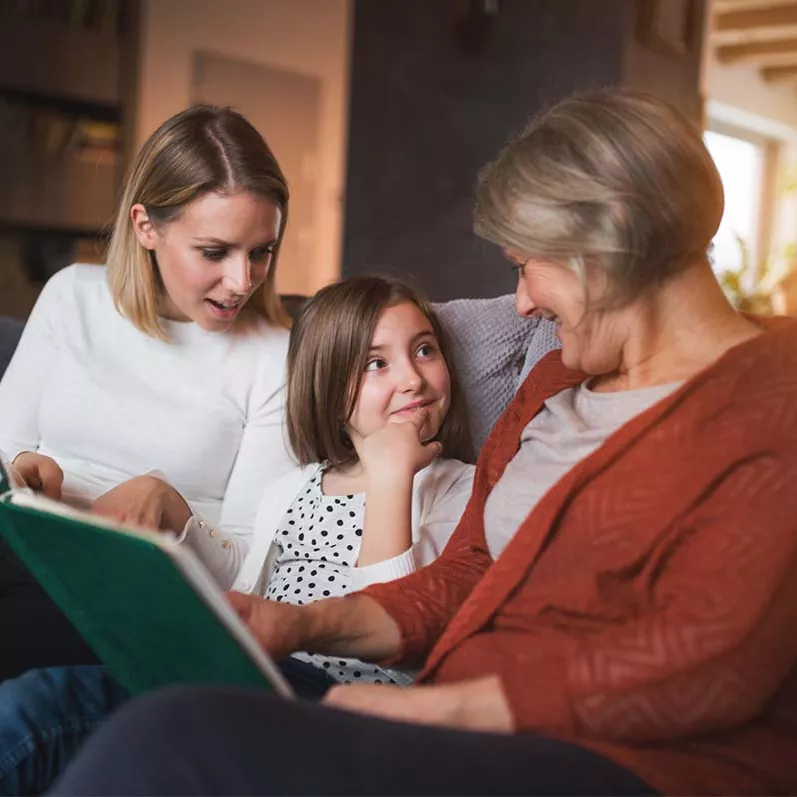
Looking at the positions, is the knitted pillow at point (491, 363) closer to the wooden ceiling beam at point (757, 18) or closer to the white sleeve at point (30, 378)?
the white sleeve at point (30, 378)

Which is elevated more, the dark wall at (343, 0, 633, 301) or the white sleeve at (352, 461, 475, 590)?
the dark wall at (343, 0, 633, 301)

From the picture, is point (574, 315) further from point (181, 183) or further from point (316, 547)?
point (181, 183)

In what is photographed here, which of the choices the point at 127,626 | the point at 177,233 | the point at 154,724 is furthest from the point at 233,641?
the point at 177,233

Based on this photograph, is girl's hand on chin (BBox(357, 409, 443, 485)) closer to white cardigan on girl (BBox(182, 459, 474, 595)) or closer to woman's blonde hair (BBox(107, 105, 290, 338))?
white cardigan on girl (BBox(182, 459, 474, 595))

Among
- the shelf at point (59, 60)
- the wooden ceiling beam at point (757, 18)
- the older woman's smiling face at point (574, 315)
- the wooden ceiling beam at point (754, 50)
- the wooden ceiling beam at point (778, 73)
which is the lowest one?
the older woman's smiling face at point (574, 315)

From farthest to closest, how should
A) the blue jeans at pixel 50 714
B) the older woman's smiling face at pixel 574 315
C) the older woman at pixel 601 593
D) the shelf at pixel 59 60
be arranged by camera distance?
the shelf at pixel 59 60 → the blue jeans at pixel 50 714 → the older woman's smiling face at pixel 574 315 → the older woman at pixel 601 593

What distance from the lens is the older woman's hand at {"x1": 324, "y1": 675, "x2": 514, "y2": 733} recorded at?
89cm

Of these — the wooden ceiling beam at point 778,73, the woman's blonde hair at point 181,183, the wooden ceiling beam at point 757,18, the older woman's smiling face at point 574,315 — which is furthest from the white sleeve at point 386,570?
the wooden ceiling beam at point 778,73

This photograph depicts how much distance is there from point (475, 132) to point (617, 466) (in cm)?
355

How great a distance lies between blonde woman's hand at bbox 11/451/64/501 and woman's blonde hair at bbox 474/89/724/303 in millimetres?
812

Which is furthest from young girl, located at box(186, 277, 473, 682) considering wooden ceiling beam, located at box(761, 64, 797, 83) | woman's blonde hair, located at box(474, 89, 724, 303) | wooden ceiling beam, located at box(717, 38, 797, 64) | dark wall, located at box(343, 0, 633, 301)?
wooden ceiling beam, located at box(761, 64, 797, 83)

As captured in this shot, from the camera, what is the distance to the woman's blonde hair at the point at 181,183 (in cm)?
161

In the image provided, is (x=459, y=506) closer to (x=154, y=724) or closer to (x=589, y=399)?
(x=589, y=399)

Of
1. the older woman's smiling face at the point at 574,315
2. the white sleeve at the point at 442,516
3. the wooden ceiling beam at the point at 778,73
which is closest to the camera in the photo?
the older woman's smiling face at the point at 574,315
